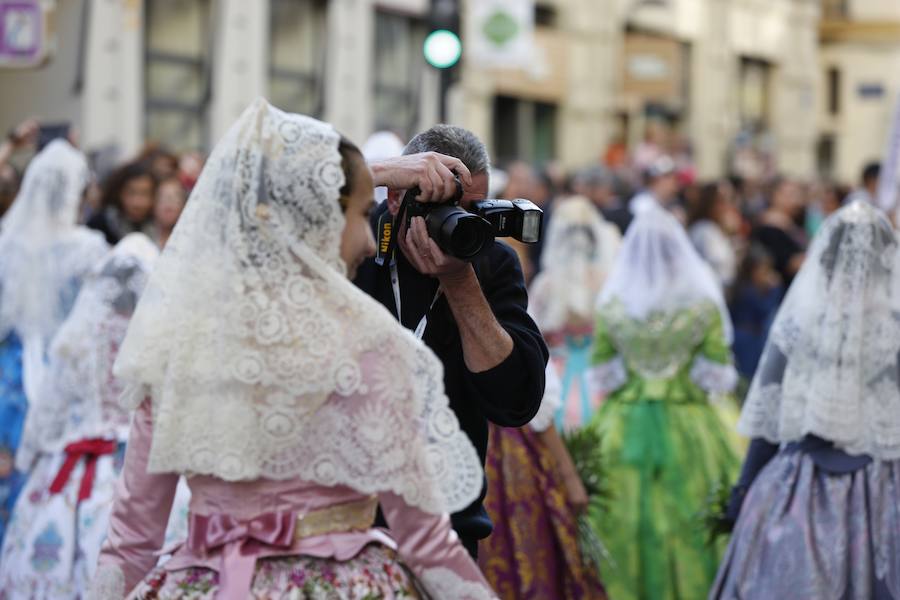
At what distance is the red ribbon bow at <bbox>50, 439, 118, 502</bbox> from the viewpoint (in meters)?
6.19

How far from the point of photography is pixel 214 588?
3.17 m

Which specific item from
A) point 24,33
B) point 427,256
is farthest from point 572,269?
point 427,256

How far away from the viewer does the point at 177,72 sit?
16516 mm

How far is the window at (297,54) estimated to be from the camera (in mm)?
18219

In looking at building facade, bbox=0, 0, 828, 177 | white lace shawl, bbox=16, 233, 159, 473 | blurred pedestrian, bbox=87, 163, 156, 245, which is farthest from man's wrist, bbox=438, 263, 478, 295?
building facade, bbox=0, 0, 828, 177

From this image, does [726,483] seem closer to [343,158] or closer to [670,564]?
[670,564]

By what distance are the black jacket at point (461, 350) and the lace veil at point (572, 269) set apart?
18.0ft

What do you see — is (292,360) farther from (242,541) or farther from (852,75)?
(852,75)

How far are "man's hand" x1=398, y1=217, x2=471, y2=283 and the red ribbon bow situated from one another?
2844 mm

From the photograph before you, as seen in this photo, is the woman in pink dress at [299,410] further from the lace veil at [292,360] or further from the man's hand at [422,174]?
the man's hand at [422,174]

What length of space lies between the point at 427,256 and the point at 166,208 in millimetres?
4398

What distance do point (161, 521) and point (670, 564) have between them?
4.09m

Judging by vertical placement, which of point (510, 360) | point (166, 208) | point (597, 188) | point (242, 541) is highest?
point (597, 188)

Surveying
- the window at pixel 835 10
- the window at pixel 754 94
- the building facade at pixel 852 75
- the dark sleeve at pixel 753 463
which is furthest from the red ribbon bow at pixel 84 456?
the window at pixel 835 10
